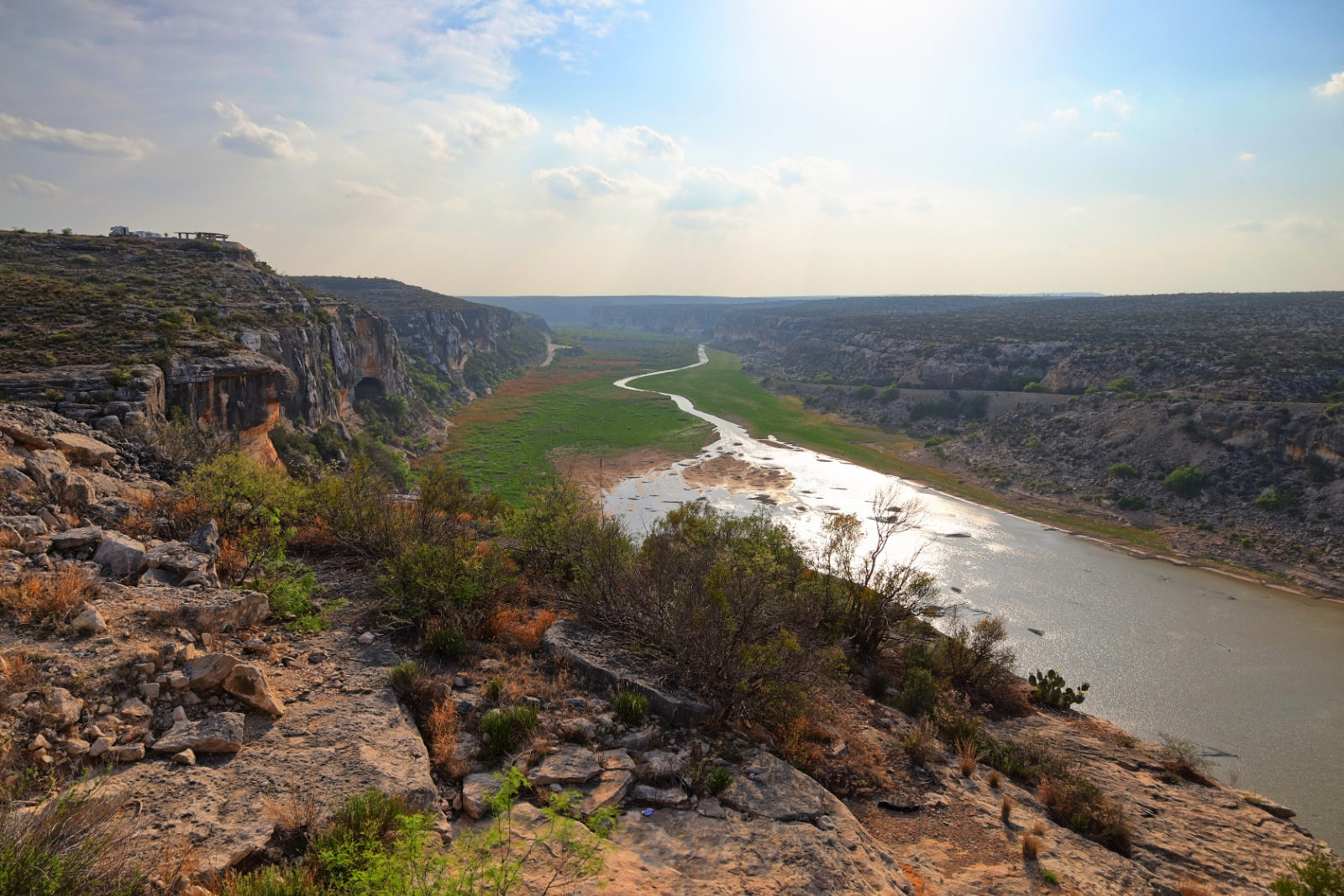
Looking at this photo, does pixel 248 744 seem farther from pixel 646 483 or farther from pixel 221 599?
pixel 646 483

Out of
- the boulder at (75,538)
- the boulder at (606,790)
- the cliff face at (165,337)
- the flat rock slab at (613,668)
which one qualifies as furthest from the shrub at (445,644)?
the cliff face at (165,337)

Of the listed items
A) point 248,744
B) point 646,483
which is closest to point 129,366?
→ point 248,744

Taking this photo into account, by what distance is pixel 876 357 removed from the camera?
2842 inches

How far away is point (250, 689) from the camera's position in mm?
7203

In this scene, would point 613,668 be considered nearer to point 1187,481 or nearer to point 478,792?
point 478,792

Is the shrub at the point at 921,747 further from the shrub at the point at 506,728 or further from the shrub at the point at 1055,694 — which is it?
the shrub at the point at 506,728

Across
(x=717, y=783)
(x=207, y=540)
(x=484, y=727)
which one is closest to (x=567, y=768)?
(x=484, y=727)

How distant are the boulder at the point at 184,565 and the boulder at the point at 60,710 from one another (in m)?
3.09

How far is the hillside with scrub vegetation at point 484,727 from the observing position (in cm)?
556

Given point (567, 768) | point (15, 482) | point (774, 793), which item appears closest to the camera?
point (567, 768)

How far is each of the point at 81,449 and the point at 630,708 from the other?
41.5 feet

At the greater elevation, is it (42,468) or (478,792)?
(42,468)

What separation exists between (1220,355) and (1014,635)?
132 feet

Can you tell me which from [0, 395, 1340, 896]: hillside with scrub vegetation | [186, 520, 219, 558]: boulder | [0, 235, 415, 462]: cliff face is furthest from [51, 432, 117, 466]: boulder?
[186, 520, 219, 558]: boulder
